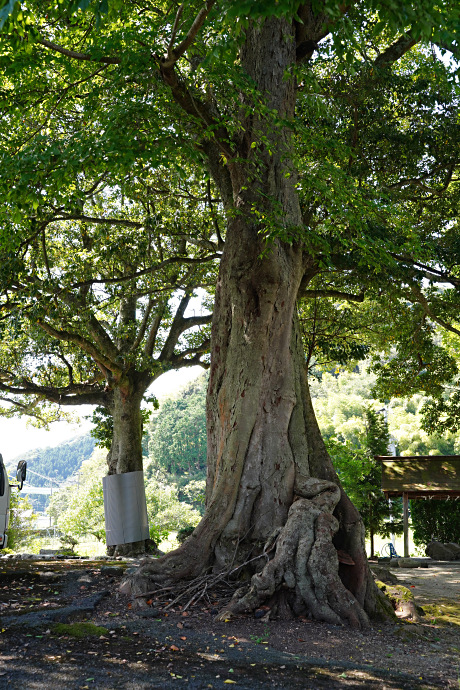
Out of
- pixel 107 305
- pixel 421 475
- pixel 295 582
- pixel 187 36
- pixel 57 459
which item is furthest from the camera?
pixel 57 459

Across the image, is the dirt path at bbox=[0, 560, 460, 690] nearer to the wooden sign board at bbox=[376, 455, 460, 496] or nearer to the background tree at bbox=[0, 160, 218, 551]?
the background tree at bbox=[0, 160, 218, 551]

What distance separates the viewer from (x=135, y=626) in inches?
224

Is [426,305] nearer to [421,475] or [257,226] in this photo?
[257,226]

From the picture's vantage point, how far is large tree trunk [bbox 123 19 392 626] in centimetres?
662

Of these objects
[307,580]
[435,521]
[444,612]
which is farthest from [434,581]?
[435,521]

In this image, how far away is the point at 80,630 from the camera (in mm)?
5398

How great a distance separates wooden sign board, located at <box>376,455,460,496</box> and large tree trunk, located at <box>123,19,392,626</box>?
11.6m

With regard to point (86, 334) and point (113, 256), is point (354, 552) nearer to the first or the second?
point (113, 256)

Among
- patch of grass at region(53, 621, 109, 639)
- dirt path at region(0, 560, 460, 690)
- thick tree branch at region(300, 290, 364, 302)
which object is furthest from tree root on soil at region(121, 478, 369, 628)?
thick tree branch at region(300, 290, 364, 302)

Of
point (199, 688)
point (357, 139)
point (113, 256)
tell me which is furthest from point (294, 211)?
point (199, 688)

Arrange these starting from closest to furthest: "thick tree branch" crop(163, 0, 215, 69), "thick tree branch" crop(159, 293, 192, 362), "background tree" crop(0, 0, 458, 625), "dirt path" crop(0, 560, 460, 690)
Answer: "dirt path" crop(0, 560, 460, 690) < "thick tree branch" crop(163, 0, 215, 69) < "background tree" crop(0, 0, 458, 625) < "thick tree branch" crop(159, 293, 192, 362)

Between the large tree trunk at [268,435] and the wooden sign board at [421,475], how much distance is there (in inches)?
458

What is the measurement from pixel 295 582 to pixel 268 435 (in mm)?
1974

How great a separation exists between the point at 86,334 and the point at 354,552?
397 inches
